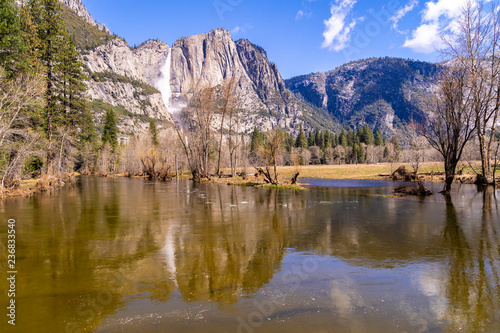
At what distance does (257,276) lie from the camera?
22.9 feet

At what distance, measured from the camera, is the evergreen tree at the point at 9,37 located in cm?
2523

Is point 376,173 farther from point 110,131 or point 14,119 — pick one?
point 110,131

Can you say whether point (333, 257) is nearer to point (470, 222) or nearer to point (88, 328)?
point (88, 328)

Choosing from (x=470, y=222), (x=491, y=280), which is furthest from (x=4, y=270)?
(x=470, y=222)

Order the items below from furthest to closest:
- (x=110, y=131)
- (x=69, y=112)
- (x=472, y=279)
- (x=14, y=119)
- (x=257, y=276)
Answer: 1. (x=110, y=131)
2. (x=69, y=112)
3. (x=14, y=119)
4. (x=257, y=276)
5. (x=472, y=279)

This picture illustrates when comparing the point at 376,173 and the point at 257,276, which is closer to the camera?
the point at 257,276

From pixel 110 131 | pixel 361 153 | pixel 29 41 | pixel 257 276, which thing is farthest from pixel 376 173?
pixel 110 131

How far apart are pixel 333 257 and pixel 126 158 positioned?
84.4 m

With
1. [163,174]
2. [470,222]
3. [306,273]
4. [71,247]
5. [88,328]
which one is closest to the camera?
[88,328]

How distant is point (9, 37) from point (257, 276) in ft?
109

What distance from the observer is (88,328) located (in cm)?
473

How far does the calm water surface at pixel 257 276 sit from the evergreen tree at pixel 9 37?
23.3 metres

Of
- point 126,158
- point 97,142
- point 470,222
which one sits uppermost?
point 97,142

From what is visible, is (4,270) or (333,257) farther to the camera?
(333,257)
